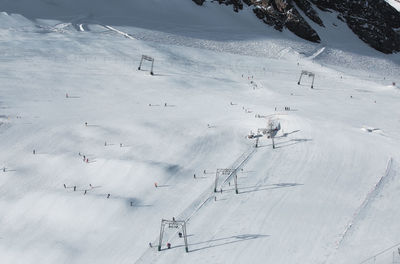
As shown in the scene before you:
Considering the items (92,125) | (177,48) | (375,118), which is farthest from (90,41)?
(375,118)

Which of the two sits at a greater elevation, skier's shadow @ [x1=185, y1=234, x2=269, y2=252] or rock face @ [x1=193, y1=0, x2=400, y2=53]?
rock face @ [x1=193, y1=0, x2=400, y2=53]

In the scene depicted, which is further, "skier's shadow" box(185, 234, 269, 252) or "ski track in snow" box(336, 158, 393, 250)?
"ski track in snow" box(336, 158, 393, 250)

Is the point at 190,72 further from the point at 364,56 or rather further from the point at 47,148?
the point at 364,56

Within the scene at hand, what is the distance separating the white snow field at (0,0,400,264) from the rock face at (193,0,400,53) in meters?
20.3

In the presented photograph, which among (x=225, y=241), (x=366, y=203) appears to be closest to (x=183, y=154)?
(x=225, y=241)

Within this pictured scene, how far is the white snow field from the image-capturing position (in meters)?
31.9

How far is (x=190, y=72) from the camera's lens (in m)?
66.2

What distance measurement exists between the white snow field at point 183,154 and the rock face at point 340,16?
2025cm

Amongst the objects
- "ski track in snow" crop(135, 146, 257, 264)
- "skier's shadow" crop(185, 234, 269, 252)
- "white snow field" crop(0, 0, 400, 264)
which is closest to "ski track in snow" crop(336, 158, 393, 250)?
"white snow field" crop(0, 0, 400, 264)

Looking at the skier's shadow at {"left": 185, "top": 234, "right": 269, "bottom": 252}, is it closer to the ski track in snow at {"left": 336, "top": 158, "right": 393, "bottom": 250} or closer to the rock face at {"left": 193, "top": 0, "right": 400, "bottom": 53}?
the ski track in snow at {"left": 336, "top": 158, "right": 393, "bottom": 250}

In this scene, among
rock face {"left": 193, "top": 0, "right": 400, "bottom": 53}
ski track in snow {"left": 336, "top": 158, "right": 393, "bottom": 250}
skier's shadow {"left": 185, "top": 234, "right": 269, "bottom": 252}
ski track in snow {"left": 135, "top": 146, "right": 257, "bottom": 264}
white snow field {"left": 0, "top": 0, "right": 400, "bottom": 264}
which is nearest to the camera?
ski track in snow {"left": 135, "top": 146, "right": 257, "bottom": 264}

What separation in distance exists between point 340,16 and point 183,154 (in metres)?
76.7

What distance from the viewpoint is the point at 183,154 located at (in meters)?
42.5

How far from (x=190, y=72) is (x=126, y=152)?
91.0 feet
